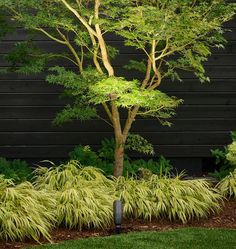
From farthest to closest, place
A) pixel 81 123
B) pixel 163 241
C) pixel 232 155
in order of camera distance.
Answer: pixel 81 123, pixel 232 155, pixel 163 241

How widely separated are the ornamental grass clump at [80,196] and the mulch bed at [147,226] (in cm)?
12

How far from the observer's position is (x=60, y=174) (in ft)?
29.4

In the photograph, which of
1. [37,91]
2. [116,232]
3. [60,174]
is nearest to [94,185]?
[60,174]

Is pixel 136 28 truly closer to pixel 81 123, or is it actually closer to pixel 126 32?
pixel 126 32

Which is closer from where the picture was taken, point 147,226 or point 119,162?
point 147,226

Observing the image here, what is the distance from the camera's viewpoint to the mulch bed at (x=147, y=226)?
7301 millimetres

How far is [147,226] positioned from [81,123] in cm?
423

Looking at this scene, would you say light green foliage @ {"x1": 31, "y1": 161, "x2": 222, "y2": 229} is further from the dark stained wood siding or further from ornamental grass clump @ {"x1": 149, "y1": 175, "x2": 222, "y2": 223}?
the dark stained wood siding

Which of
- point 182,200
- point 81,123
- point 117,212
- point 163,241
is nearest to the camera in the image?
point 163,241

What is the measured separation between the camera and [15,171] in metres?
10.2

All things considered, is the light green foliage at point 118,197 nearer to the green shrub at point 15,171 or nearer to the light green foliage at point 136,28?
the green shrub at point 15,171

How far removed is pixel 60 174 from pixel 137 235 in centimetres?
197

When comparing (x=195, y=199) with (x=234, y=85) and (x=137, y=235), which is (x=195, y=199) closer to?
(x=137, y=235)

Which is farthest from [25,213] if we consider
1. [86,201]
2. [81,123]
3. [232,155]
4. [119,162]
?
[81,123]
